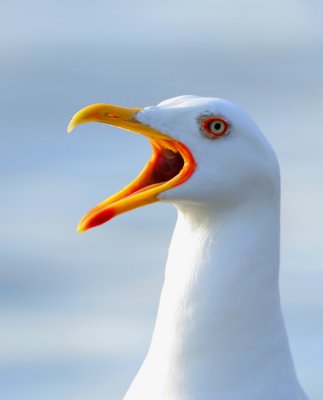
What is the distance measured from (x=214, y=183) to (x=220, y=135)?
163 millimetres

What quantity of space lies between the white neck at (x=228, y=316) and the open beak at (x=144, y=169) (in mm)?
149

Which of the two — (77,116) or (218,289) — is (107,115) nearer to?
(77,116)

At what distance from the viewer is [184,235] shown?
8969 mm

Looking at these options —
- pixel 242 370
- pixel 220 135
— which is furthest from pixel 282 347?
pixel 220 135

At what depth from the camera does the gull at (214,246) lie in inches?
345

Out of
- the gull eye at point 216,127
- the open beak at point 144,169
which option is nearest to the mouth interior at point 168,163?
the open beak at point 144,169

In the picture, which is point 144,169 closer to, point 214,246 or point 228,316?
point 214,246

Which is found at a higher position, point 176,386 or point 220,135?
point 220,135

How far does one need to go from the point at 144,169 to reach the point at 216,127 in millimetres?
341

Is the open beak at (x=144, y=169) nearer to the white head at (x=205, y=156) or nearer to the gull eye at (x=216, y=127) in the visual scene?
the white head at (x=205, y=156)

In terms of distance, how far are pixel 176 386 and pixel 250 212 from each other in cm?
65

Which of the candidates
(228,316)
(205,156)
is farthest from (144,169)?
(228,316)

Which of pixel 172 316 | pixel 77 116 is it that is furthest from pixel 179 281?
pixel 77 116

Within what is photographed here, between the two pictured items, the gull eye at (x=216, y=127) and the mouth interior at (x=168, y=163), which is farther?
the mouth interior at (x=168, y=163)
